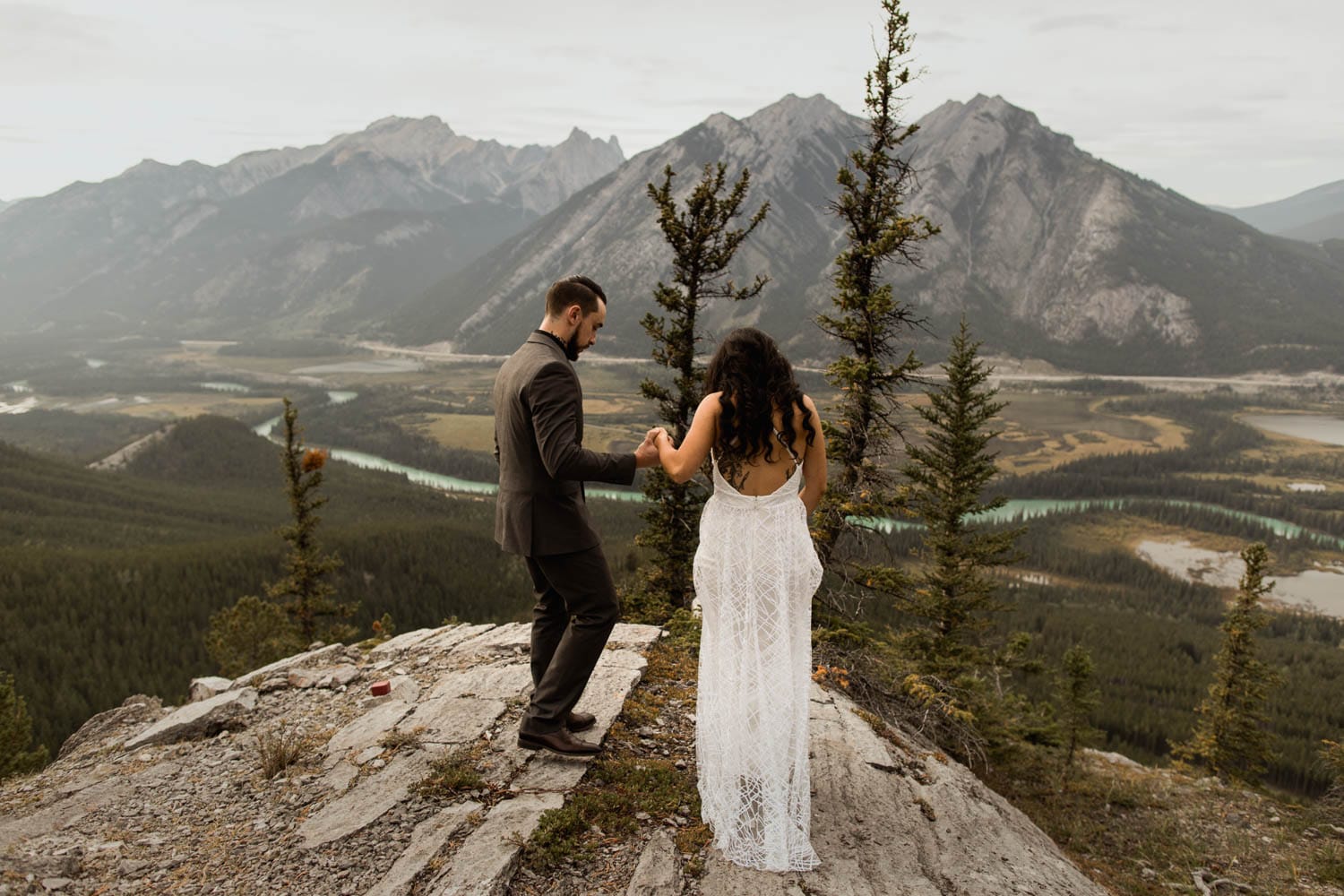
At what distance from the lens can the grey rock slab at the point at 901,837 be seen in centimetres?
562

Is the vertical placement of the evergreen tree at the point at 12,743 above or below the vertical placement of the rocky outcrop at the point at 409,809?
below

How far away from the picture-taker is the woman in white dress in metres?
5.55

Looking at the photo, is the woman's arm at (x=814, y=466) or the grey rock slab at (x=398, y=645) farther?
the grey rock slab at (x=398, y=645)

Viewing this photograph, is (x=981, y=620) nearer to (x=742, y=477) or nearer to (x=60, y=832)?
(x=742, y=477)

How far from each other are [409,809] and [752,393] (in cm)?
467

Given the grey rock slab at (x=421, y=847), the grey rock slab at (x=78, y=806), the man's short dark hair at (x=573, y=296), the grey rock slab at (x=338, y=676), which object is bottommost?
the grey rock slab at (x=338, y=676)

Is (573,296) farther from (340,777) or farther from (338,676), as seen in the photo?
(338,676)

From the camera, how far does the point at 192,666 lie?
5194 cm

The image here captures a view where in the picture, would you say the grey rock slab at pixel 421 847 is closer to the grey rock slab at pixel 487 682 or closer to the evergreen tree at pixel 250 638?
the grey rock slab at pixel 487 682

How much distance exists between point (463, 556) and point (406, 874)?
75.1 meters

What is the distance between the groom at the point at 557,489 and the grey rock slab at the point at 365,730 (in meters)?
2.11

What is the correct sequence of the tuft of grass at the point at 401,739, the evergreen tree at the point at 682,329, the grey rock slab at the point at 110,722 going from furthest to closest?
the evergreen tree at the point at 682,329
the grey rock slab at the point at 110,722
the tuft of grass at the point at 401,739

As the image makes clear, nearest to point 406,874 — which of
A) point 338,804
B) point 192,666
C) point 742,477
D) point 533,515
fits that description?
point 338,804

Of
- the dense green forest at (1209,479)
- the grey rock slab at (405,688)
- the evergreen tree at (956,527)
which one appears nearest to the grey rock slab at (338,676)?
the grey rock slab at (405,688)
